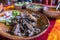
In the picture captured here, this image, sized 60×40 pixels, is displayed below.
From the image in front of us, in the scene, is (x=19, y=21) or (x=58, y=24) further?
(x=58, y=24)

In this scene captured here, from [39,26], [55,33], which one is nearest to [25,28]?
[39,26]

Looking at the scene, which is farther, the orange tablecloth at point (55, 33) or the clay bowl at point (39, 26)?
the orange tablecloth at point (55, 33)

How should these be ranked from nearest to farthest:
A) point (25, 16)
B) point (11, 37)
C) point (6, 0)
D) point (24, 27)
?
point (11, 37) → point (24, 27) → point (25, 16) → point (6, 0)

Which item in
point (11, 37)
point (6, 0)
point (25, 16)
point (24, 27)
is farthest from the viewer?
point (6, 0)

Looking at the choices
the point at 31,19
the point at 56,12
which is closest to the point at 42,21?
the point at 31,19

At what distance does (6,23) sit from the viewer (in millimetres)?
729

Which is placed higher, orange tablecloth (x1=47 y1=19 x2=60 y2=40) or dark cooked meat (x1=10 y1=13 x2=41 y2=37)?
dark cooked meat (x1=10 y1=13 x2=41 y2=37)

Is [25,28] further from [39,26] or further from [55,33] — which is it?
[55,33]

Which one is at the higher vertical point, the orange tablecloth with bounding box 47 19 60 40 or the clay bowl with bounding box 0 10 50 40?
the clay bowl with bounding box 0 10 50 40

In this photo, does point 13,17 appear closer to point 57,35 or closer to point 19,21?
point 19,21

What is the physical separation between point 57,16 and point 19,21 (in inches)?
12.2

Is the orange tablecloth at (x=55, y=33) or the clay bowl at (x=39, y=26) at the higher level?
the clay bowl at (x=39, y=26)

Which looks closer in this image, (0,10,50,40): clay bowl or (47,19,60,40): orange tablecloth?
(0,10,50,40): clay bowl

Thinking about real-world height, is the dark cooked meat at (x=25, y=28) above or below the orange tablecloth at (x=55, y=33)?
above
